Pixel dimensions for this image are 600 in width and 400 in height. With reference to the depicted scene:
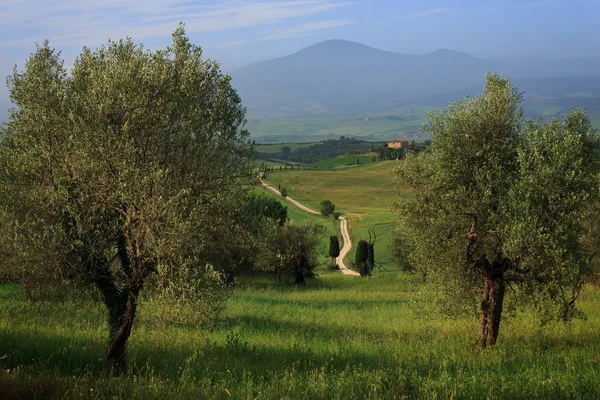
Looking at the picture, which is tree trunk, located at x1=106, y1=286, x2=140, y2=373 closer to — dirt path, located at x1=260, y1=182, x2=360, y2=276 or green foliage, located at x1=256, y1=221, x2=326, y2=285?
green foliage, located at x1=256, y1=221, x2=326, y2=285

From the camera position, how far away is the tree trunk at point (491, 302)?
15.9 meters

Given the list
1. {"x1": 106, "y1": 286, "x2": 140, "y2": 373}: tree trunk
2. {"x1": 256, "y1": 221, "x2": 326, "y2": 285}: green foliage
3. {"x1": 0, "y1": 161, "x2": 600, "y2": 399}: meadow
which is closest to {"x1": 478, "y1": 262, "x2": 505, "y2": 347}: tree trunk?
{"x1": 0, "y1": 161, "x2": 600, "y2": 399}: meadow

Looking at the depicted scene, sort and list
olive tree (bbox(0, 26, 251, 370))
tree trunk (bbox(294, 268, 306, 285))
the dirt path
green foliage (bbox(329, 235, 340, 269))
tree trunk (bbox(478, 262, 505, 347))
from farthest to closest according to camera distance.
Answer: green foliage (bbox(329, 235, 340, 269)) < the dirt path < tree trunk (bbox(294, 268, 306, 285)) < tree trunk (bbox(478, 262, 505, 347)) < olive tree (bbox(0, 26, 251, 370))

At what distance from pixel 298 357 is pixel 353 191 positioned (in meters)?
136

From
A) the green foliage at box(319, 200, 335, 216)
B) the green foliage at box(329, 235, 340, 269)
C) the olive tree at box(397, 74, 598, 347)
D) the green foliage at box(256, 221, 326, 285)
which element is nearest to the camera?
the olive tree at box(397, 74, 598, 347)

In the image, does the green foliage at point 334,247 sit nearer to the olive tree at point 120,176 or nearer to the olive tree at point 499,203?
the olive tree at point 499,203

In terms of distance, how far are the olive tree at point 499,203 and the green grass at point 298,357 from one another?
1.87 meters

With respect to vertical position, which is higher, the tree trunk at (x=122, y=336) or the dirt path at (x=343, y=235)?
the tree trunk at (x=122, y=336)

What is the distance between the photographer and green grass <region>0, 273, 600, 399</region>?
32.7 ft

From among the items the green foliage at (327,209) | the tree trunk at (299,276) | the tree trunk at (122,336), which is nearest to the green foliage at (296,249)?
the tree trunk at (299,276)

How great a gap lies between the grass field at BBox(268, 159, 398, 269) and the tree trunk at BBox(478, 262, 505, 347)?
268ft

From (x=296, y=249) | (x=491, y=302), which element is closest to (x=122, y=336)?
(x=491, y=302)

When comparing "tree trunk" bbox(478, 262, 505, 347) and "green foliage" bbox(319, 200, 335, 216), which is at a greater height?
"tree trunk" bbox(478, 262, 505, 347)

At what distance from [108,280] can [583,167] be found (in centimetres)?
1295
